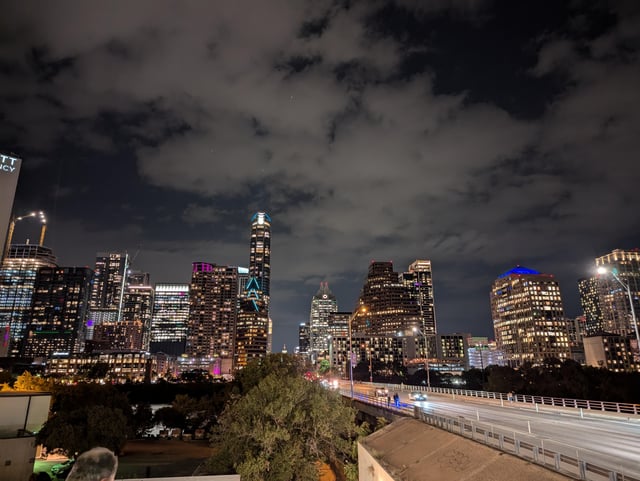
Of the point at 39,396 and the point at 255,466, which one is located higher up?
the point at 39,396

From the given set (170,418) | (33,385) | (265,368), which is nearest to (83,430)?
(265,368)

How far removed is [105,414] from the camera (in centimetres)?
4841

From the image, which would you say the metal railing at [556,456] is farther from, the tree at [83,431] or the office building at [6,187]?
the office building at [6,187]

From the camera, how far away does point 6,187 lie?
74.9m

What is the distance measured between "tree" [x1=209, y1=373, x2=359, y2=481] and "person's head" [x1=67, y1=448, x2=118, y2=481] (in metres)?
29.6

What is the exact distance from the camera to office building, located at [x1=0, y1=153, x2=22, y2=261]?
74125 millimetres

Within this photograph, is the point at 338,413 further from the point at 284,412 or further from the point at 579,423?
the point at 579,423

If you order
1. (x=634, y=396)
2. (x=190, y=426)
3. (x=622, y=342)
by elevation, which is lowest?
(x=190, y=426)

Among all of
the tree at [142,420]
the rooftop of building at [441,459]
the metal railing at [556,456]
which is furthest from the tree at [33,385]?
the metal railing at [556,456]

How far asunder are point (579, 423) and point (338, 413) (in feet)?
61.3

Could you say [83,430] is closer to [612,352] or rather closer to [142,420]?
[142,420]

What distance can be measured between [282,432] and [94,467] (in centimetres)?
3004

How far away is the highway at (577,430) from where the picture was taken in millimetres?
19686

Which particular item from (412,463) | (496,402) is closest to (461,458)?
(412,463)
